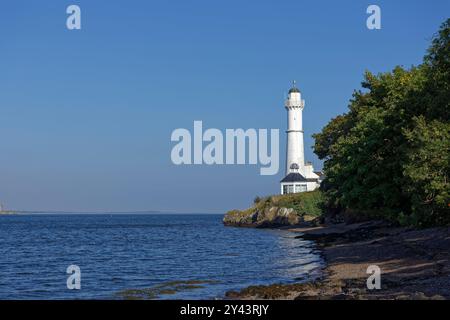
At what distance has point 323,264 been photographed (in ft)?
141

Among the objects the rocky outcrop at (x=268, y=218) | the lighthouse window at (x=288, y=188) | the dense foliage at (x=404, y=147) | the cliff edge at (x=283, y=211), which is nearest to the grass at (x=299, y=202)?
the cliff edge at (x=283, y=211)

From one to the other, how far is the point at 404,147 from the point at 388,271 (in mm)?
14903

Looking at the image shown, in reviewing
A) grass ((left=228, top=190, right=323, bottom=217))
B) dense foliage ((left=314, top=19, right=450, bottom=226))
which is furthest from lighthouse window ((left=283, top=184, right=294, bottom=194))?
dense foliage ((left=314, top=19, right=450, bottom=226))

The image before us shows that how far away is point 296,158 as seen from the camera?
139 m

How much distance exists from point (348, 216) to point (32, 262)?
2001 inches

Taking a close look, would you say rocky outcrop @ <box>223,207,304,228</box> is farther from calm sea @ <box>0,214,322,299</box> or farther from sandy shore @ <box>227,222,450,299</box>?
sandy shore @ <box>227,222,450,299</box>

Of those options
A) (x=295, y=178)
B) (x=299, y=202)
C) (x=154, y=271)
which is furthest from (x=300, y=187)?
(x=154, y=271)

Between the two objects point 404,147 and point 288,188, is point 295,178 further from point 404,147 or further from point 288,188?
point 404,147

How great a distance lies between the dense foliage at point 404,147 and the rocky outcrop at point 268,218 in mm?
44327

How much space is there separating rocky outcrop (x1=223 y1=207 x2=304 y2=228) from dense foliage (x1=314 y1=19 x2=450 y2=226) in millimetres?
44327

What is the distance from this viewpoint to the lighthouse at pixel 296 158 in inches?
5443

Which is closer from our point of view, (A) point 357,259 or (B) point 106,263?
(A) point 357,259
